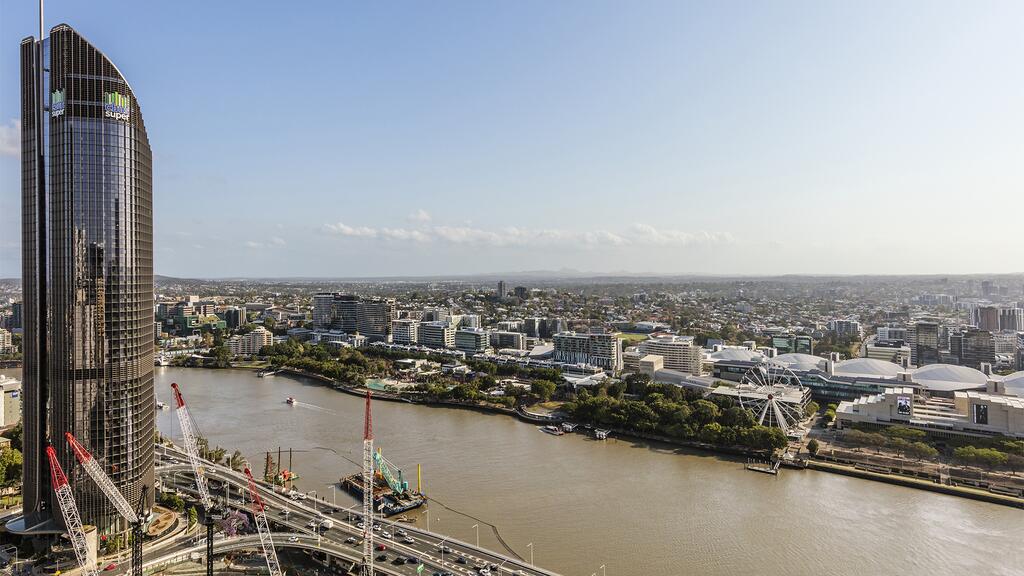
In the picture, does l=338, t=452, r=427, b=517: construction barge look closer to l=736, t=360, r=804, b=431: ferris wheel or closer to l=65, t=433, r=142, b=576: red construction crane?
l=65, t=433, r=142, b=576: red construction crane

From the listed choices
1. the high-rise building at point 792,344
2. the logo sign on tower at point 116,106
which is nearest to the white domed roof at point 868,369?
the high-rise building at point 792,344

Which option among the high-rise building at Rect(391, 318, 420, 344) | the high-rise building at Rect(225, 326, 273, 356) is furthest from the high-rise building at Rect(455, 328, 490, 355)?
the high-rise building at Rect(225, 326, 273, 356)

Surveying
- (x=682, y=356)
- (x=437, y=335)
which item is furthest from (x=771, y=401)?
(x=437, y=335)

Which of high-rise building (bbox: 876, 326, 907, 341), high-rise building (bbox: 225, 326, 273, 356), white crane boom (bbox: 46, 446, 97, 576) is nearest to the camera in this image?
white crane boom (bbox: 46, 446, 97, 576)

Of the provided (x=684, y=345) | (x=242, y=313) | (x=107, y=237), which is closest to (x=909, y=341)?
(x=684, y=345)

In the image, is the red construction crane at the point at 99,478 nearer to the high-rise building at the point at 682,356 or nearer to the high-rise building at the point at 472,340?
the high-rise building at the point at 682,356

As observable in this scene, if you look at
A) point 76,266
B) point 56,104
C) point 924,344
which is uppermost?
point 56,104

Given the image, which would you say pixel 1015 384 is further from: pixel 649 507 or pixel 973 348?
pixel 649 507
